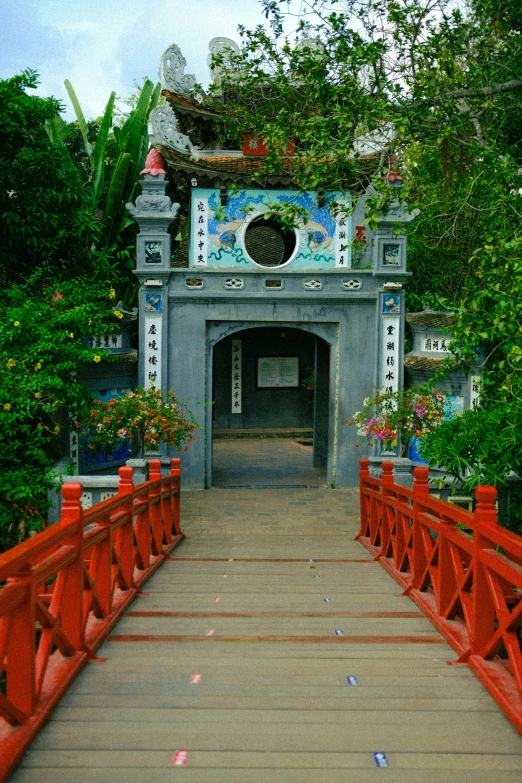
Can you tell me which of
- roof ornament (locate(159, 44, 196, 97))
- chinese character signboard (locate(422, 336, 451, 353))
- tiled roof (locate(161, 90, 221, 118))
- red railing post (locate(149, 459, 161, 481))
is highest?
roof ornament (locate(159, 44, 196, 97))

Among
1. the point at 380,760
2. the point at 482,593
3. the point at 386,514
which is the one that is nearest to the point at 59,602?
the point at 380,760

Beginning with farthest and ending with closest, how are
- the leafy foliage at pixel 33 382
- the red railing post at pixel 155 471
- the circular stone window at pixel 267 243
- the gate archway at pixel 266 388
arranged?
the gate archway at pixel 266 388 → the circular stone window at pixel 267 243 → the leafy foliage at pixel 33 382 → the red railing post at pixel 155 471

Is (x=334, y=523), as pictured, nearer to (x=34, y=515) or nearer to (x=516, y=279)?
Result: (x=34, y=515)

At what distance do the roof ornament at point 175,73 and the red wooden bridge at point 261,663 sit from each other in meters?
9.03

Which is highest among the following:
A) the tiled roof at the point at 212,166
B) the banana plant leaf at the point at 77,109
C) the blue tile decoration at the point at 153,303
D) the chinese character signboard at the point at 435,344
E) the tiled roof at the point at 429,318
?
the banana plant leaf at the point at 77,109

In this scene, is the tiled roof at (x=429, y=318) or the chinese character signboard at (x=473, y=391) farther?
the tiled roof at (x=429, y=318)

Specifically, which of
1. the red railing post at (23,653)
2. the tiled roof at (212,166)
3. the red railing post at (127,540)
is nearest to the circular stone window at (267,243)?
the tiled roof at (212,166)

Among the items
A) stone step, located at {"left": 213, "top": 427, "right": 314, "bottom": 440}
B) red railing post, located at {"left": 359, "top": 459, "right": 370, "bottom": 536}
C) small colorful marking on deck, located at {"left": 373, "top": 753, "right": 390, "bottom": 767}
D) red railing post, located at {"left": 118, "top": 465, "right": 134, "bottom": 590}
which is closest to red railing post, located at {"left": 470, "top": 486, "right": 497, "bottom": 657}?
small colorful marking on deck, located at {"left": 373, "top": 753, "right": 390, "bottom": 767}

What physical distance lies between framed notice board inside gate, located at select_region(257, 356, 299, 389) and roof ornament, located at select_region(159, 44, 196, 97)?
8.46m

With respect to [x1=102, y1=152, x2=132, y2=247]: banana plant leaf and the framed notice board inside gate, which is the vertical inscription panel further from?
the framed notice board inside gate

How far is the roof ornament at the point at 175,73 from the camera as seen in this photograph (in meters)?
12.9

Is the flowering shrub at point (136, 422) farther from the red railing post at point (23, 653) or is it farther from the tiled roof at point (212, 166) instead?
the red railing post at point (23, 653)

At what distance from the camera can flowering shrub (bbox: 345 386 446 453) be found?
35.3 ft

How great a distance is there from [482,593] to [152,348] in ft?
27.7
